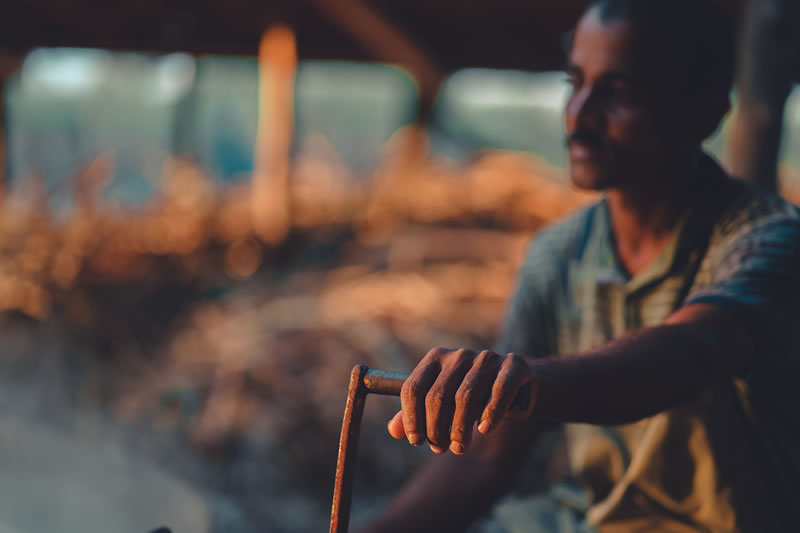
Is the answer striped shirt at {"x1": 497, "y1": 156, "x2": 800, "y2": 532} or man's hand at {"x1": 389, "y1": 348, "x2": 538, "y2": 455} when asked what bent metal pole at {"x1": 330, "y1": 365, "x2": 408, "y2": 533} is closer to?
man's hand at {"x1": 389, "y1": 348, "x2": 538, "y2": 455}

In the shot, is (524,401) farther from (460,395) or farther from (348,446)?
(348,446)

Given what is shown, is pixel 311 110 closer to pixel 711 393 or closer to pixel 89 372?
pixel 89 372

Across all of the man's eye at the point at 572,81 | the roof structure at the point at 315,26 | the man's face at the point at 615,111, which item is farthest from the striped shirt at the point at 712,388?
the roof structure at the point at 315,26

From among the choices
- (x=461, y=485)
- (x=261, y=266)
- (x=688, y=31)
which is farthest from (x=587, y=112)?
(x=261, y=266)

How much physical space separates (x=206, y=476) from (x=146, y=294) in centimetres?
179

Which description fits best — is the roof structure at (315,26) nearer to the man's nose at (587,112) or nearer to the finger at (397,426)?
the man's nose at (587,112)

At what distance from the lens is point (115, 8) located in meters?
6.30

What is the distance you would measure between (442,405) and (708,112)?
83cm

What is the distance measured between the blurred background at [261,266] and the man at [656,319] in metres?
0.79

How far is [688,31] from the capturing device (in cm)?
118

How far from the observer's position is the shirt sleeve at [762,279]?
100cm

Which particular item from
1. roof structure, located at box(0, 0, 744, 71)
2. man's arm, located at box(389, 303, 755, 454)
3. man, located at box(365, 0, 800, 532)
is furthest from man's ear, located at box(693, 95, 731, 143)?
roof structure, located at box(0, 0, 744, 71)

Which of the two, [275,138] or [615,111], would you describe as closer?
[615,111]

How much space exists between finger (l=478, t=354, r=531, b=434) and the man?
108 millimetres
